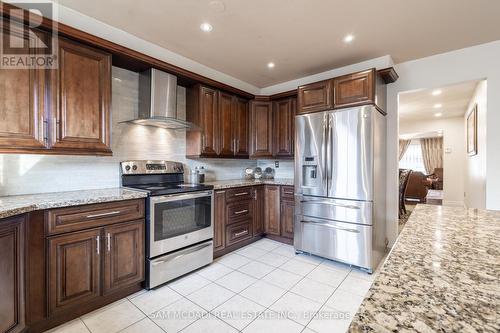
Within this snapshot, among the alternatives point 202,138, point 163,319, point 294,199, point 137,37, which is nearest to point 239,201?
point 294,199

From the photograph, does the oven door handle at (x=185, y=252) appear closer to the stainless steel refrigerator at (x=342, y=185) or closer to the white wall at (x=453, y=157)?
the stainless steel refrigerator at (x=342, y=185)

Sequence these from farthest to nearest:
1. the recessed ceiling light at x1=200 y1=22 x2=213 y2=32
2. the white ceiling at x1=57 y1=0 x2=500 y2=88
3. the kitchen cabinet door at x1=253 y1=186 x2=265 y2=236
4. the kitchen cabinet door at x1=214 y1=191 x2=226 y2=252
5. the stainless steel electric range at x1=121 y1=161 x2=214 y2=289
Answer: the kitchen cabinet door at x1=253 y1=186 x2=265 y2=236
the kitchen cabinet door at x1=214 y1=191 x2=226 y2=252
the recessed ceiling light at x1=200 y1=22 x2=213 y2=32
the stainless steel electric range at x1=121 y1=161 x2=214 y2=289
the white ceiling at x1=57 y1=0 x2=500 y2=88

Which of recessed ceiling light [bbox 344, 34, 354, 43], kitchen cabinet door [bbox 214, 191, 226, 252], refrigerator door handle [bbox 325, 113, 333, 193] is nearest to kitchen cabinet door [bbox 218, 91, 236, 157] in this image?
kitchen cabinet door [bbox 214, 191, 226, 252]

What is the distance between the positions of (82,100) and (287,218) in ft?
9.47

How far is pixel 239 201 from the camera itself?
3.28 m

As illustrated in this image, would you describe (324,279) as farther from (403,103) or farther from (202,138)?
(403,103)

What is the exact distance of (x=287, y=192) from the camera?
346 cm

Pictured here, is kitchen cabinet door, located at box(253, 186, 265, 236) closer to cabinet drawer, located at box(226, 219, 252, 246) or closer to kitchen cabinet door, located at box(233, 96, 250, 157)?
cabinet drawer, located at box(226, 219, 252, 246)

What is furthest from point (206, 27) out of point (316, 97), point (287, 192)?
point (287, 192)

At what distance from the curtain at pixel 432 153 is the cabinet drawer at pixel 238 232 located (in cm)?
900

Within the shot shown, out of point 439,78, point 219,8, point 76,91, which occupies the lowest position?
point 76,91

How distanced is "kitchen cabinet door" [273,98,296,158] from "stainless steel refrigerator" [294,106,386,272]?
0.55m

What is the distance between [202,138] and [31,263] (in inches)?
81.8

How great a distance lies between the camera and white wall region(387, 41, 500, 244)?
8.60ft
